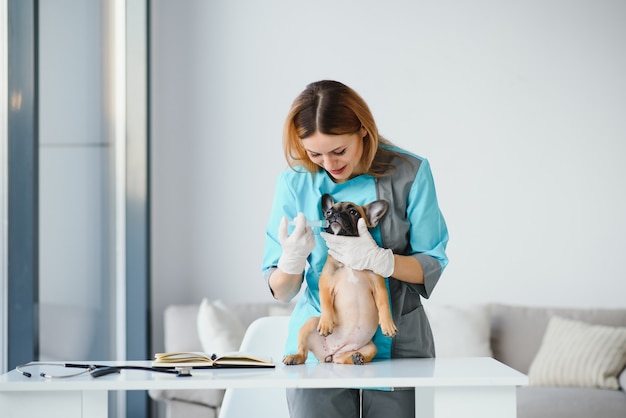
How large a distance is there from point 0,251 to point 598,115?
118 inches

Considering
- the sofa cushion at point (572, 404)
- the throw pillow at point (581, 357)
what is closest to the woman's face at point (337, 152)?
the sofa cushion at point (572, 404)

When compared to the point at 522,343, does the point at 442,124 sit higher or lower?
higher

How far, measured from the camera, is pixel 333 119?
1.78 m

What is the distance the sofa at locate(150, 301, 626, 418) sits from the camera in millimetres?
3363

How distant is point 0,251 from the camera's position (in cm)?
229

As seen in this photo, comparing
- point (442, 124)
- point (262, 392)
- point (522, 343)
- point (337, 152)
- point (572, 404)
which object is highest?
point (442, 124)

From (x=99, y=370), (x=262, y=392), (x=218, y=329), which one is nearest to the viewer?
(x=99, y=370)

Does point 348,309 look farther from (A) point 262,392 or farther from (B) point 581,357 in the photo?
(B) point 581,357

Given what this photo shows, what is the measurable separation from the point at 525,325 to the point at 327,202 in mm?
2322

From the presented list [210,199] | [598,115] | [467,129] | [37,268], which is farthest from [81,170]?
[598,115]

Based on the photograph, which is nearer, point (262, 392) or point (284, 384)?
point (284, 384)

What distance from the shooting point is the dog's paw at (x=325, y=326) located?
1.79 m

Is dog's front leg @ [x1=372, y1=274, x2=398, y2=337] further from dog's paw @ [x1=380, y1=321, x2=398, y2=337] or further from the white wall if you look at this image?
the white wall

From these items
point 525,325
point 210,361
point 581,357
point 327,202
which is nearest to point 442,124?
point 525,325
